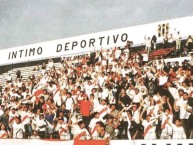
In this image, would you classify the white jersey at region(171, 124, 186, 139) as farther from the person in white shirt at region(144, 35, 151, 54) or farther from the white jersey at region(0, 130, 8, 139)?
the white jersey at region(0, 130, 8, 139)

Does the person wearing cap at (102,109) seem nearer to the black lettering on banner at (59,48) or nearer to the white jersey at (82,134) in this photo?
the white jersey at (82,134)

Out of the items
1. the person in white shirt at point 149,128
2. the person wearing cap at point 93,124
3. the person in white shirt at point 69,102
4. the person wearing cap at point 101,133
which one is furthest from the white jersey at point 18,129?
the person in white shirt at point 149,128

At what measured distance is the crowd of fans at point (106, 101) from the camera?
1291 cm

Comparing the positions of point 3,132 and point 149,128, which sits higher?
point 149,128

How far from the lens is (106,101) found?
15.3m

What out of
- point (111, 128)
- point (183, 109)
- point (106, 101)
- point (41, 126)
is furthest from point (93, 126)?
point (183, 109)

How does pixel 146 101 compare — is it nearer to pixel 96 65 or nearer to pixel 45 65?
pixel 96 65

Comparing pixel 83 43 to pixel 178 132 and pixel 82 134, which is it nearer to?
pixel 82 134

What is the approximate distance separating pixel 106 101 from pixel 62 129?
1.91 metres

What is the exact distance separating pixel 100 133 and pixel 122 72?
3.42 meters

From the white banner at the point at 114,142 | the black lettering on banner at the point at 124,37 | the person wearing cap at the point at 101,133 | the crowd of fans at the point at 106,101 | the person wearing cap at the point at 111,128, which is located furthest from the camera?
the black lettering on banner at the point at 124,37

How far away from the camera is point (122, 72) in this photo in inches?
634

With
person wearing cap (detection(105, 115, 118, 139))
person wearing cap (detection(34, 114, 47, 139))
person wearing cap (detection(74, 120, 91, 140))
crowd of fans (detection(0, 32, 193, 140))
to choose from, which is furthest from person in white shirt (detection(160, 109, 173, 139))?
person wearing cap (detection(34, 114, 47, 139))

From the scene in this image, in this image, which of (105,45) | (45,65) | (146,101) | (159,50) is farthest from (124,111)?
(45,65)
